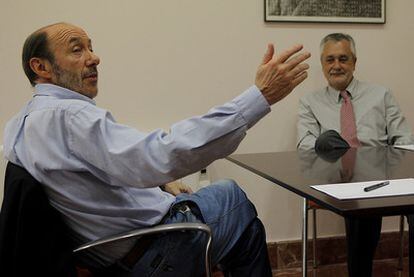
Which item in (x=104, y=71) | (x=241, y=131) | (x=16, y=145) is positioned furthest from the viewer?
(x=104, y=71)

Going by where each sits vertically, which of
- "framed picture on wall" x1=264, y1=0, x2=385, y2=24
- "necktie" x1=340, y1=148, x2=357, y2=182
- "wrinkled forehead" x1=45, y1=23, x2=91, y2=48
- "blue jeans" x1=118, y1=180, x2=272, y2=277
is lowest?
"blue jeans" x1=118, y1=180, x2=272, y2=277

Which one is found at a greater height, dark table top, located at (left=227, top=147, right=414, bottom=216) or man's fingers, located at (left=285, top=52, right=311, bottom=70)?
man's fingers, located at (left=285, top=52, right=311, bottom=70)

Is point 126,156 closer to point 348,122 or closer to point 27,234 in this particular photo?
point 27,234

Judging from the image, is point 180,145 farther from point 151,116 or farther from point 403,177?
point 151,116

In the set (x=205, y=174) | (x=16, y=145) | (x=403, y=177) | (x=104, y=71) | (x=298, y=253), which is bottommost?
(x=298, y=253)

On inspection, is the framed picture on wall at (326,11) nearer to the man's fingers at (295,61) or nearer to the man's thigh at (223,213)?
the man's thigh at (223,213)

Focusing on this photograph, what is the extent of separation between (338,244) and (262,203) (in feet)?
1.71

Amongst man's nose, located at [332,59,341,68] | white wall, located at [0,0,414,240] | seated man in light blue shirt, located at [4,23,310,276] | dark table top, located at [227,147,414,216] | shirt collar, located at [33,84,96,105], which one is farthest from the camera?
man's nose, located at [332,59,341,68]

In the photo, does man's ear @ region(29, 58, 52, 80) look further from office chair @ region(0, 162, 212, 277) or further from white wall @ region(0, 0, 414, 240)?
white wall @ region(0, 0, 414, 240)

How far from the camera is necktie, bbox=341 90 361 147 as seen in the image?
90.5 inches

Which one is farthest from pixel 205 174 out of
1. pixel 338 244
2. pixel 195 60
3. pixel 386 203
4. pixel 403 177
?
pixel 386 203

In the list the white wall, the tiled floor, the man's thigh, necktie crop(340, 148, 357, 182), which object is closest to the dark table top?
necktie crop(340, 148, 357, 182)

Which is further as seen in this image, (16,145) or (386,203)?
(16,145)

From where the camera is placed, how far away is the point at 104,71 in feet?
7.53
